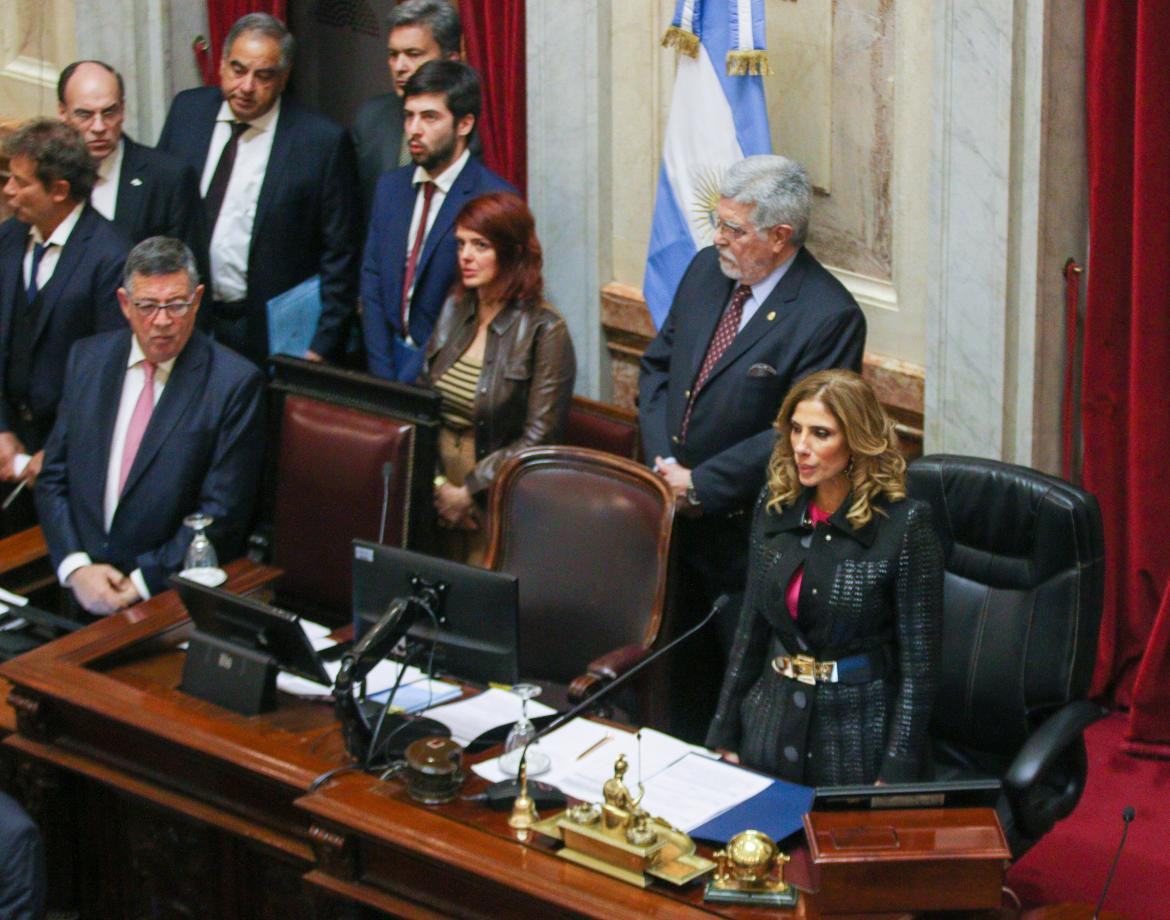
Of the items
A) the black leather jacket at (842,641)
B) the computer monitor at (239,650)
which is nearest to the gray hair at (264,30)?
the computer monitor at (239,650)

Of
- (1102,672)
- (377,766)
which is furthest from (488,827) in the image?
(1102,672)

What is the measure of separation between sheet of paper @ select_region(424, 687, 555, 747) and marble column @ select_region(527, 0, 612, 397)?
77.2 inches

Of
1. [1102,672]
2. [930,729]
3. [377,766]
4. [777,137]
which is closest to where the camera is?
[377,766]

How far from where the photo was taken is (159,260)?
4.82 m

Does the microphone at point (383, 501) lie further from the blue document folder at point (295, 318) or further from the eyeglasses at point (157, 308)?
the blue document folder at point (295, 318)

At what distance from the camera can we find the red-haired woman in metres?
4.91

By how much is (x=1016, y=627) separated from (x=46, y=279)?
2.95 metres

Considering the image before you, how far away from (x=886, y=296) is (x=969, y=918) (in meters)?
2.30

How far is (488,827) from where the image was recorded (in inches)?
141

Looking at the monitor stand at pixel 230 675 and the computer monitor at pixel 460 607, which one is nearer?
the computer monitor at pixel 460 607

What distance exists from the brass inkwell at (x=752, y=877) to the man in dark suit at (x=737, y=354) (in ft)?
4.58

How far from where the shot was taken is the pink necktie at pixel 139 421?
496 cm

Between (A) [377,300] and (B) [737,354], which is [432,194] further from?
(B) [737,354]

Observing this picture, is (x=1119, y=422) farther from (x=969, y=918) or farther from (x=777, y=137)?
(x=969, y=918)
